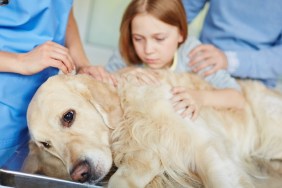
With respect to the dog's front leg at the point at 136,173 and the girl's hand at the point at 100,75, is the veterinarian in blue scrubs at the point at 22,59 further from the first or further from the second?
the dog's front leg at the point at 136,173

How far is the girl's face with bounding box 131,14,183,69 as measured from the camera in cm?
146

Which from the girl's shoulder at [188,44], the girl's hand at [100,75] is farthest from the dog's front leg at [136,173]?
the girl's shoulder at [188,44]

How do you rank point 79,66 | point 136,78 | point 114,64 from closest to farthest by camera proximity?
1. point 136,78
2. point 79,66
3. point 114,64

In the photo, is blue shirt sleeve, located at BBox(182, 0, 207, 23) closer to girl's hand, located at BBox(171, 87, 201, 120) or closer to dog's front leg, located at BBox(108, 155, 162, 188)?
girl's hand, located at BBox(171, 87, 201, 120)

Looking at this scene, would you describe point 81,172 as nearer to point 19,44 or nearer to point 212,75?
point 19,44

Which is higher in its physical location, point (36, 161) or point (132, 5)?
point (132, 5)

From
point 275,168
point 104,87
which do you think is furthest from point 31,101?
point 275,168

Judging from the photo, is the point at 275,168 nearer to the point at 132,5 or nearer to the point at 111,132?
the point at 111,132

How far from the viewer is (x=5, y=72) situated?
114 cm

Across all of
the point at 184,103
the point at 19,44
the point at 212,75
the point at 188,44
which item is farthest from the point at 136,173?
the point at 188,44

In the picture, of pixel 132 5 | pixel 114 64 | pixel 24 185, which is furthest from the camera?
pixel 114 64

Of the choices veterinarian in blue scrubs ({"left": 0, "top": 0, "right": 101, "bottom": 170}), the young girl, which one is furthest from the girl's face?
veterinarian in blue scrubs ({"left": 0, "top": 0, "right": 101, "bottom": 170})

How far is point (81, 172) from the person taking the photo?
3.28 ft

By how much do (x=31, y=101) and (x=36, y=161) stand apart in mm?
179
